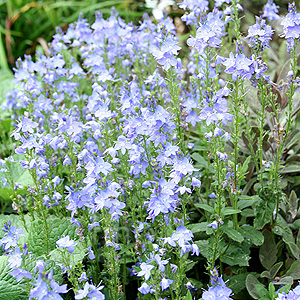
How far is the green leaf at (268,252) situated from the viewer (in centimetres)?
230

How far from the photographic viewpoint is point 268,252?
2.33 metres

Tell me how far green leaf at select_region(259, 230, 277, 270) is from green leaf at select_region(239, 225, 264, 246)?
0.11m

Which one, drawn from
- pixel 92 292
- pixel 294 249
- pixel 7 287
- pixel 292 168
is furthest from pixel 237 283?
pixel 7 287

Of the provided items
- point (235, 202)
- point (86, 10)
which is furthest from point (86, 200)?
point (86, 10)

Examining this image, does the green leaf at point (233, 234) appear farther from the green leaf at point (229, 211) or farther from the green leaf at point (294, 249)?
the green leaf at point (294, 249)

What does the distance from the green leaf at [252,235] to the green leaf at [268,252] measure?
0.11 meters

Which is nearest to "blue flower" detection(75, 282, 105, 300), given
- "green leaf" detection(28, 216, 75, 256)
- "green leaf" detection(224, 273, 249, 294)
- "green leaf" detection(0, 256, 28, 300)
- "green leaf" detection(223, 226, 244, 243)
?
"green leaf" detection(0, 256, 28, 300)

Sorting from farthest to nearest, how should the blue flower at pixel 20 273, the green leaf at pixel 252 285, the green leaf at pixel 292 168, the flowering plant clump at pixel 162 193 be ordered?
1. the green leaf at pixel 292 168
2. the green leaf at pixel 252 285
3. the flowering plant clump at pixel 162 193
4. the blue flower at pixel 20 273

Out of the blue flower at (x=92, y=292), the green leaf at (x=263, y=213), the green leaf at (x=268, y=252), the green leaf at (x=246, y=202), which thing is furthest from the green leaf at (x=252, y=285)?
the blue flower at (x=92, y=292)

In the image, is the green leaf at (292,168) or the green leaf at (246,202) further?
the green leaf at (292,168)

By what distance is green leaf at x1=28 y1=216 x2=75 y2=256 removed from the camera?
2229 millimetres

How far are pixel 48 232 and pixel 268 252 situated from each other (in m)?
1.23

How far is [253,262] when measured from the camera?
2.69 metres

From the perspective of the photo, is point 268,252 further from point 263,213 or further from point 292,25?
point 292,25
